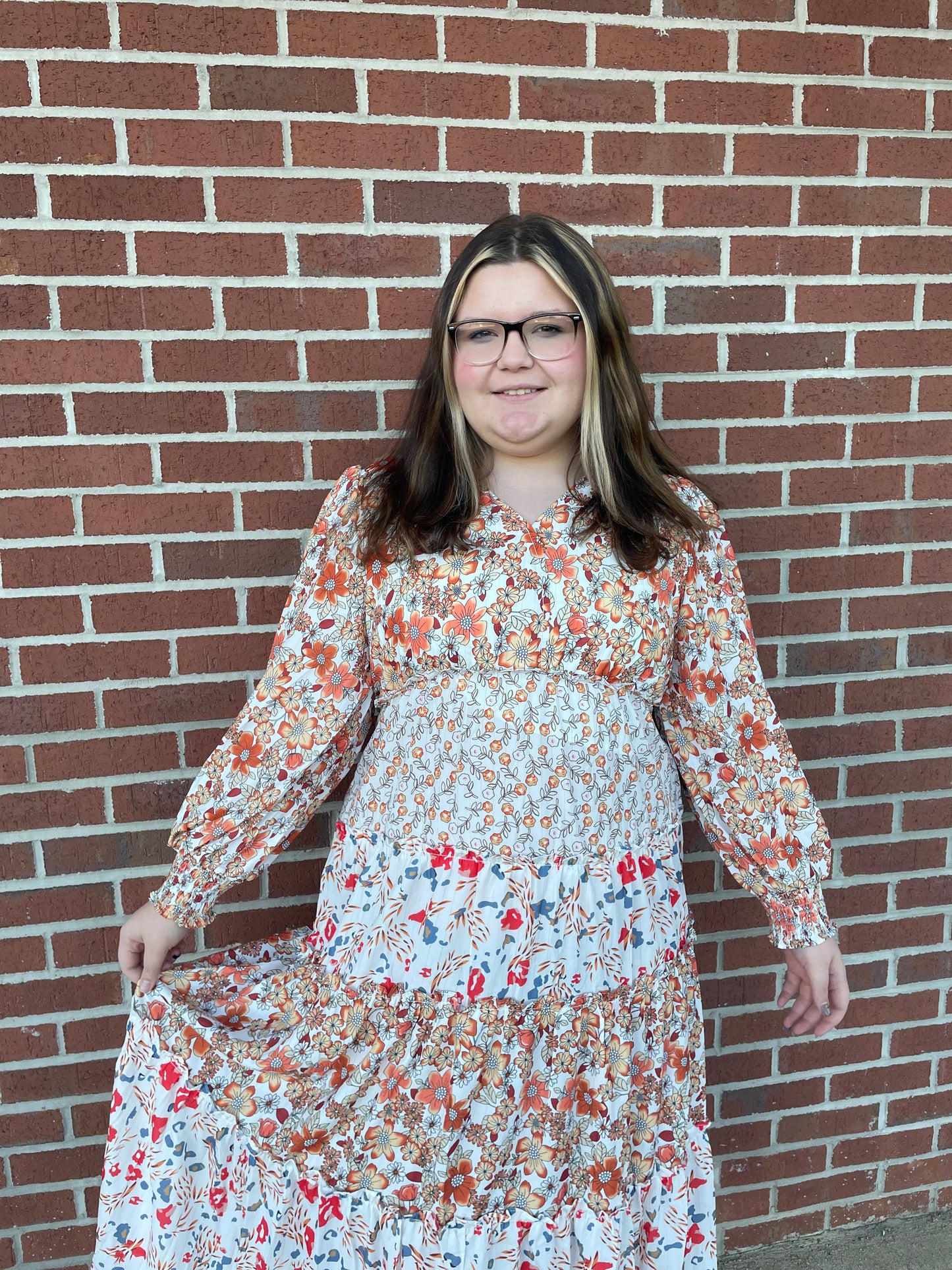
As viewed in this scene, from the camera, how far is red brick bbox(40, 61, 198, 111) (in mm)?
2010

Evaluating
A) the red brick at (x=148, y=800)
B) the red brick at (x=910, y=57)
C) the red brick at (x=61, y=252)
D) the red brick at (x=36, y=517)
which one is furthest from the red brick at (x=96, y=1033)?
the red brick at (x=910, y=57)

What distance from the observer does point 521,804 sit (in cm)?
183

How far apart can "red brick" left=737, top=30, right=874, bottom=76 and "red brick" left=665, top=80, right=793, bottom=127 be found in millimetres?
40

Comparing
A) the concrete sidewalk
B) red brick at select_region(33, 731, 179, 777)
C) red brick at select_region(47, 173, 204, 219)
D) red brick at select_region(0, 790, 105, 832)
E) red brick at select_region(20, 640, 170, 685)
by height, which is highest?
red brick at select_region(47, 173, 204, 219)

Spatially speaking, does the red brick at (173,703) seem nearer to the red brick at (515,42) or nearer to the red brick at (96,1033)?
the red brick at (96,1033)

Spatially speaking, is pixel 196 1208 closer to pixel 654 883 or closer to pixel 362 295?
pixel 654 883

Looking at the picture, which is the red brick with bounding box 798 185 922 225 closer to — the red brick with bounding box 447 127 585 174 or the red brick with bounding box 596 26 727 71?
the red brick with bounding box 596 26 727 71

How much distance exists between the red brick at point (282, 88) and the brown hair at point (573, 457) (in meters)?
0.47

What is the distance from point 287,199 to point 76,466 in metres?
0.68

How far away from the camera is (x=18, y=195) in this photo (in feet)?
6.66

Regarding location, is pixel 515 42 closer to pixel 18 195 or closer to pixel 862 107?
pixel 862 107

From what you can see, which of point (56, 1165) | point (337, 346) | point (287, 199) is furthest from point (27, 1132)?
point (287, 199)

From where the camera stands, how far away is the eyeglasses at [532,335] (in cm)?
184

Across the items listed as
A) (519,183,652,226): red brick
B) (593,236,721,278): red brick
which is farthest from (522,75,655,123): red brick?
(593,236,721,278): red brick
